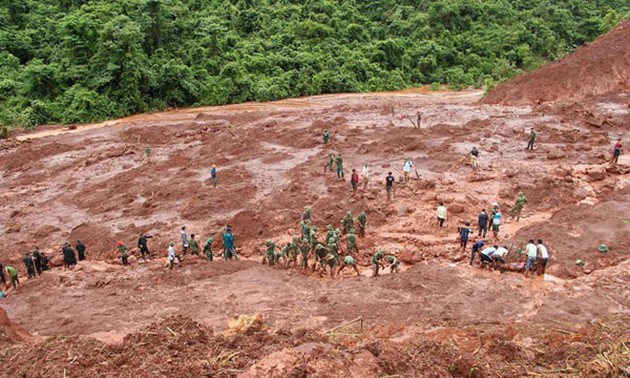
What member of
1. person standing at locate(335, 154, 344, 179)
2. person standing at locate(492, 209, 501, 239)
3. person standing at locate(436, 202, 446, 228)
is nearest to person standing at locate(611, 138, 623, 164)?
person standing at locate(492, 209, 501, 239)

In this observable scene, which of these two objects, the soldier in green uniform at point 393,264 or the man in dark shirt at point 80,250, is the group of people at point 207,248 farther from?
the soldier in green uniform at point 393,264

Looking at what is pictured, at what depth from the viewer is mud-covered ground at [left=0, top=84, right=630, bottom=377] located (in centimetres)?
813

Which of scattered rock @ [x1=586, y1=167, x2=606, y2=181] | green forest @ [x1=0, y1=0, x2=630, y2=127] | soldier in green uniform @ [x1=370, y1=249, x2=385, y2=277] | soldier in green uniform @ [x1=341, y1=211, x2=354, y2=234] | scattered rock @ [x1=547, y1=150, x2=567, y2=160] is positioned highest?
green forest @ [x1=0, y1=0, x2=630, y2=127]

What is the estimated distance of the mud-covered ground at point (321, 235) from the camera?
8.13 meters

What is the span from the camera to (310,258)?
1524 cm

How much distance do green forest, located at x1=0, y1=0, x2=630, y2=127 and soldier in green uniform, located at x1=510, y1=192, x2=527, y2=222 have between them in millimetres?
31427

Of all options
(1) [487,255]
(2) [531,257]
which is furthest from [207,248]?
(2) [531,257]

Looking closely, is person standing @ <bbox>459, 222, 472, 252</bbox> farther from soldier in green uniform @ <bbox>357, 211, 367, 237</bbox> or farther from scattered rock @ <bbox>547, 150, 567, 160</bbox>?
scattered rock @ <bbox>547, 150, 567, 160</bbox>

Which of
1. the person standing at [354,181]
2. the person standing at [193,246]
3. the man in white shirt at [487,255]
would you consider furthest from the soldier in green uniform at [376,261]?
the person standing at [193,246]

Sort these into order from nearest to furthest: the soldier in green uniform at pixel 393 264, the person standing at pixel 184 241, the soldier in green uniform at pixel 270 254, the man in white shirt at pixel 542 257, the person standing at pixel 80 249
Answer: the man in white shirt at pixel 542 257
the soldier in green uniform at pixel 393 264
the soldier in green uniform at pixel 270 254
the person standing at pixel 184 241
the person standing at pixel 80 249

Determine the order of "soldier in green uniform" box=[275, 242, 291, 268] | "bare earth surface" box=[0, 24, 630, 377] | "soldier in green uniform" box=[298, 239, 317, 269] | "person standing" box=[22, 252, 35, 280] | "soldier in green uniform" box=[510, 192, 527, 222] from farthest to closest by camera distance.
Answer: "soldier in green uniform" box=[510, 192, 527, 222] < "person standing" box=[22, 252, 35, 280] < "soldier in green uniform" box=[275, 242, 291, 268] < "soldier in green uniform" box=[298, 239, 317, 269] < "bare earth surface" box=[0, 24, 630, 377]

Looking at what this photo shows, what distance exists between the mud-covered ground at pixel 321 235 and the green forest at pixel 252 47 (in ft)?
32.1

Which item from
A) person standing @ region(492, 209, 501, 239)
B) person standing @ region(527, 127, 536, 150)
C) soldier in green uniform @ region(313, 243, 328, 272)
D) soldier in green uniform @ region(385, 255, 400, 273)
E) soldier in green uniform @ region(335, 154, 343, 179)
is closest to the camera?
soldier in green uniform @ region(385, 255, 400, 273)

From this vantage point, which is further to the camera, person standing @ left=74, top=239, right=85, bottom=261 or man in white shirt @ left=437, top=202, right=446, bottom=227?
person standing @ left=74, top=239, right=85, bottom=261
